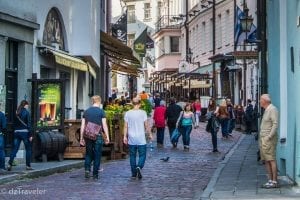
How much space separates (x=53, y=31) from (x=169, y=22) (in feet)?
166

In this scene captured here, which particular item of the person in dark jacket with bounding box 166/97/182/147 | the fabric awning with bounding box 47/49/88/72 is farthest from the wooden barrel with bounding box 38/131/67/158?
the person in dark jacket with bounding box 166/97/182/147

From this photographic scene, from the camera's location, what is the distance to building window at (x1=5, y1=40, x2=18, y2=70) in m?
18.7

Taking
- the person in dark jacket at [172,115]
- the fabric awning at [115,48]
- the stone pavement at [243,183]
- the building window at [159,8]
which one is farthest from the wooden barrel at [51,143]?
the building window at [159,8]

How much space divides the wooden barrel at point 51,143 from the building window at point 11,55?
1964 mm

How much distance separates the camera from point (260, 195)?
1226 centimetres

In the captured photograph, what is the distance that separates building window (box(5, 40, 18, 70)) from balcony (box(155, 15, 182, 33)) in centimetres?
4928

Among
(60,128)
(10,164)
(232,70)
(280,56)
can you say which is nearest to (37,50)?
(60,128)

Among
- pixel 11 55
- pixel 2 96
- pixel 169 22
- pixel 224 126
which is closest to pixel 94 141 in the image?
pixel 2 96

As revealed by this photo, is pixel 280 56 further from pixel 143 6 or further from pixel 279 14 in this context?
pixel 143 6

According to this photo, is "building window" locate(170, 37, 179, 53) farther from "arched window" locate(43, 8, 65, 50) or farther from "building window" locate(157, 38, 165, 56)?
"arched window" locate(43, 8, 65, 50)

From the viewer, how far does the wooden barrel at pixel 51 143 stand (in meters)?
18.5

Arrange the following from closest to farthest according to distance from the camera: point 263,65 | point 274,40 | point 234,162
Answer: point 274,40 → point 263,65 → point 234,162

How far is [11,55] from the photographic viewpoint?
19016mm

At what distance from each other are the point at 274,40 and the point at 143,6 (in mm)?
73071
